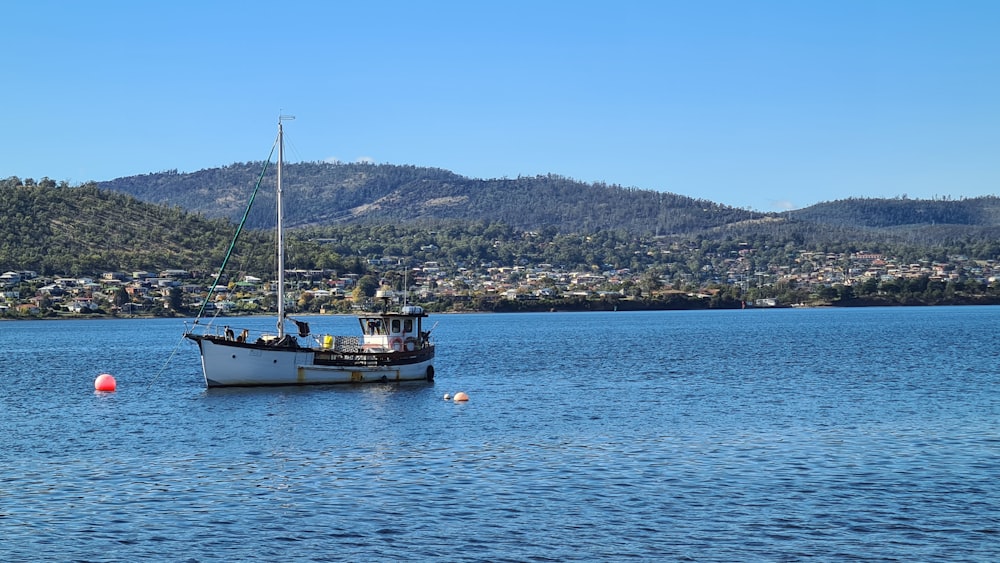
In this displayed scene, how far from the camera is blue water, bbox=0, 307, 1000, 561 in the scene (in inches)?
995

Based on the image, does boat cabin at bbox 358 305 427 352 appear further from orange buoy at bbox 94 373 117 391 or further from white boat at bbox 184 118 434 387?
orange buoy at bbox 94 373 117 391

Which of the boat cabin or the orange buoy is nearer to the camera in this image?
the orange buoy

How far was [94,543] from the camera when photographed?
2525cm

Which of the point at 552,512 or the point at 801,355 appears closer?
the point at 552,512

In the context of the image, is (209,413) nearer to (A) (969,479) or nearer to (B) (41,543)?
(B) (41,543)

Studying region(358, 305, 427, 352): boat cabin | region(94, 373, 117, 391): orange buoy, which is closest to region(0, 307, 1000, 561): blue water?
region(94, 373, 117, 391): orange buoy

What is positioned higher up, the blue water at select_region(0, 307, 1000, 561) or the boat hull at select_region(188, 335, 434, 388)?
the boat hull at select_region(188, 335, 434, 388)

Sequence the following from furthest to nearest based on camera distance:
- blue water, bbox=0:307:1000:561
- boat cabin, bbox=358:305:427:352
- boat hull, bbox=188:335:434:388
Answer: boat cabin, bbox=358:305:427:352 → boat hull, bbox=188:335:434:388 → blue water, bbox=0:307:1000:561

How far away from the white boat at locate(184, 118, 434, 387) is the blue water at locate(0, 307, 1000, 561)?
3.55 feet

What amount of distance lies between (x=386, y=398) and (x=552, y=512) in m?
30.0

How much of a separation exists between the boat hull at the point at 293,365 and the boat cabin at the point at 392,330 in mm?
944

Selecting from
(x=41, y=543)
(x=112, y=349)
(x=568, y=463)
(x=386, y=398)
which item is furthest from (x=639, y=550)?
(x=112, y=349)

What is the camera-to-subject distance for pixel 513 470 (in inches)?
1340

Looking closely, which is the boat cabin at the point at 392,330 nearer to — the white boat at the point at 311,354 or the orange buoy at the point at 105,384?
the white boat at the point at 311,354
